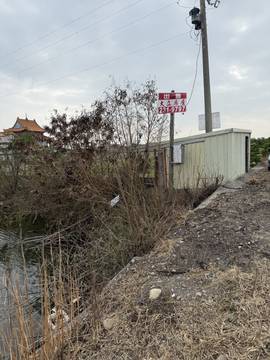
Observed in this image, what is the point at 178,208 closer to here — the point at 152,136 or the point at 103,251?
the point at 103,251

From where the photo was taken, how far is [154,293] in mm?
2912

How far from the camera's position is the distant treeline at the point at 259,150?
12.5 m

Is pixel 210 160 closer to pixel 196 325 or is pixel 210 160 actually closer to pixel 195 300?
pixel 195 300

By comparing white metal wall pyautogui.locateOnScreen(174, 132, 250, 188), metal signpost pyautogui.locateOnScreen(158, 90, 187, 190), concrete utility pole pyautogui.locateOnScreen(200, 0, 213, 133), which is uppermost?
concrete utility pole pyautogui.locateOnScreen(200, 0, 213, 133)

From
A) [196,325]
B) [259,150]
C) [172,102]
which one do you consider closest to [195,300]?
[196,325]

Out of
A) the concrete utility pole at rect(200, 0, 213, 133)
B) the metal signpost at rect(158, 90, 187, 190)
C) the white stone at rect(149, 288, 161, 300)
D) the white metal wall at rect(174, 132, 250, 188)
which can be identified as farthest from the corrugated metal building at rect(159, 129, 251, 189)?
the white stone at rect(149, 288, 161, 300)

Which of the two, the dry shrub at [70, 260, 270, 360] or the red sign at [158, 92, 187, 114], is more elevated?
the red sign at [158, 92, 187, 114]

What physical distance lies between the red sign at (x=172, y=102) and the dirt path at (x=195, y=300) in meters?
2.50

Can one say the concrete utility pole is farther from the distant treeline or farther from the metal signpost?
the distant treeline

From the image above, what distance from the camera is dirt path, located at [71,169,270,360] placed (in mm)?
2215

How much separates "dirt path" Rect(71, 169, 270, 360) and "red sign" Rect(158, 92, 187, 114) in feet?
8.20

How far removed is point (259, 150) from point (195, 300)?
1255cm

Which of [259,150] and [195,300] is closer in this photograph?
[195,300]

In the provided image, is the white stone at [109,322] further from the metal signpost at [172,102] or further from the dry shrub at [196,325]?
the metal signpost at [172,102]
